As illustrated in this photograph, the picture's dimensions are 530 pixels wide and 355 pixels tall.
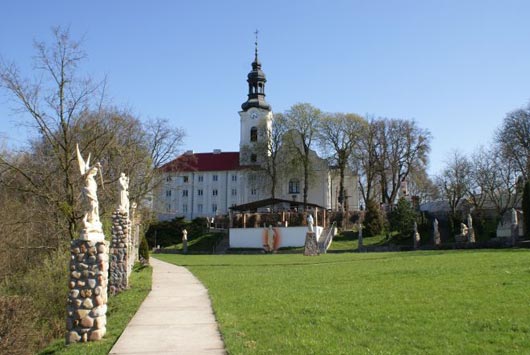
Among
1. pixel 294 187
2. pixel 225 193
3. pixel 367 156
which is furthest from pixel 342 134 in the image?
pixel 225 193

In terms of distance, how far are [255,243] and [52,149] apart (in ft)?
97.1

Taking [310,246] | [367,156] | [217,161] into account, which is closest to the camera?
[310,246]

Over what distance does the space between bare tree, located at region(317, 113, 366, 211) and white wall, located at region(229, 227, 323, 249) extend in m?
12.1

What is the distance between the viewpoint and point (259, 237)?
50.6 meters

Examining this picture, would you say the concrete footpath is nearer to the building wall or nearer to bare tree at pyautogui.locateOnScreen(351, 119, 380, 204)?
bare tree at pyautogui.locateOnScreen(351, 119, 380, 204)

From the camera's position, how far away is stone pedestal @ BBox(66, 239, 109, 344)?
9250 mm

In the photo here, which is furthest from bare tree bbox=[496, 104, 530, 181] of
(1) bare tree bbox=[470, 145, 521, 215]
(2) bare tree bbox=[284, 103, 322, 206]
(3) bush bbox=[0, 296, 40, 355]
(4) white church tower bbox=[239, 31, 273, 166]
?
(3) bush bbox=[0, 296, 40, 355]

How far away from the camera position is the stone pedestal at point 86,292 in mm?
9250

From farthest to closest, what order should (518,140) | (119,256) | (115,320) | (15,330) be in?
(518,140) → (119,256) → (15,330) → (115,320)

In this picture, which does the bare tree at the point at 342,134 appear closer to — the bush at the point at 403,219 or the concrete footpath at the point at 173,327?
the bush at the point at 403,219

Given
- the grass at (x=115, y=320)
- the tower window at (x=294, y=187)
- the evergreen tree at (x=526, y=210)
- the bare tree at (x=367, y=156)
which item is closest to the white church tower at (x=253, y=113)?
the tower window at (x=294, y=187)

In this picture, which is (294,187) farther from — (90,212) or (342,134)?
(90,212)

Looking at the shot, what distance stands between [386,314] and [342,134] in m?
51.9

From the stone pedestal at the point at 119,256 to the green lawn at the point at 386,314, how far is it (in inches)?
159
